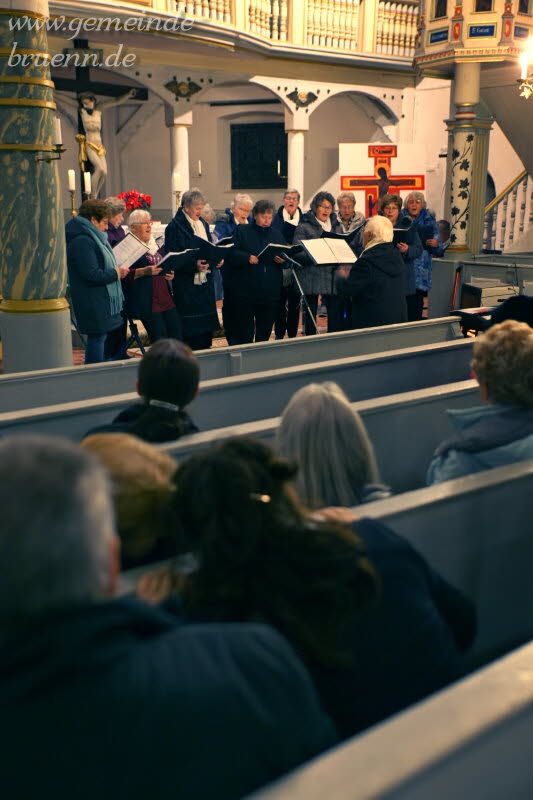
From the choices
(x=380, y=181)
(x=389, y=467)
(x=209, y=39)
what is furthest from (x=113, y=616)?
(x=209, y=39)

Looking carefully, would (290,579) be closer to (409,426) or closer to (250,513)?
(250,513)

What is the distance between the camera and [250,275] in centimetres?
657

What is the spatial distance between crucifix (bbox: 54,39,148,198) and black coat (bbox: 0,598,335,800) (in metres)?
10.5

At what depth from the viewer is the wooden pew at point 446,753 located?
3.40ft

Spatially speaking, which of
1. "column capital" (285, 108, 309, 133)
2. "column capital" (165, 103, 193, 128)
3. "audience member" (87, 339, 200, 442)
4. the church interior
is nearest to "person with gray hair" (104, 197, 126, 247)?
the church interior

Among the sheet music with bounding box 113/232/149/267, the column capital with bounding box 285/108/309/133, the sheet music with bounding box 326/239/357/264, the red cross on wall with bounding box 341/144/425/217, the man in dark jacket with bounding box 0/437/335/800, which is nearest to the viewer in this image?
the man in dark jacket with bounding box 0/437/335/800

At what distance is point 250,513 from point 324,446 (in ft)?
2.42

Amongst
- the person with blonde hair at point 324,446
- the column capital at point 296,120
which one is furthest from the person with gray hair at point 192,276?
the column capital at point 296,120

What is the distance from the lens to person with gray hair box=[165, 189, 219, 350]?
20.2ft

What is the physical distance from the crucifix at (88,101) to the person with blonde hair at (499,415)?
9.17 m

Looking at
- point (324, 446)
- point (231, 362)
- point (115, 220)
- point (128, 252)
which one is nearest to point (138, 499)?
point (324, 446)

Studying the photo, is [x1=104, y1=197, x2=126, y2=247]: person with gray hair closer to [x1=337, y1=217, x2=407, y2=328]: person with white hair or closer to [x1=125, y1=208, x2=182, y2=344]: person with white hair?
[x1=125, y1=208, x2=182, y2=344]: person with white hair

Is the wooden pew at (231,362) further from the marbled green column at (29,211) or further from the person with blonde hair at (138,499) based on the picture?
the person with blonde hair at (138,499)

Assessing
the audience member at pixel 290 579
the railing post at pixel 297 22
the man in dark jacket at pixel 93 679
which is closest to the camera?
the man in dark jacket at pixel 93 679
